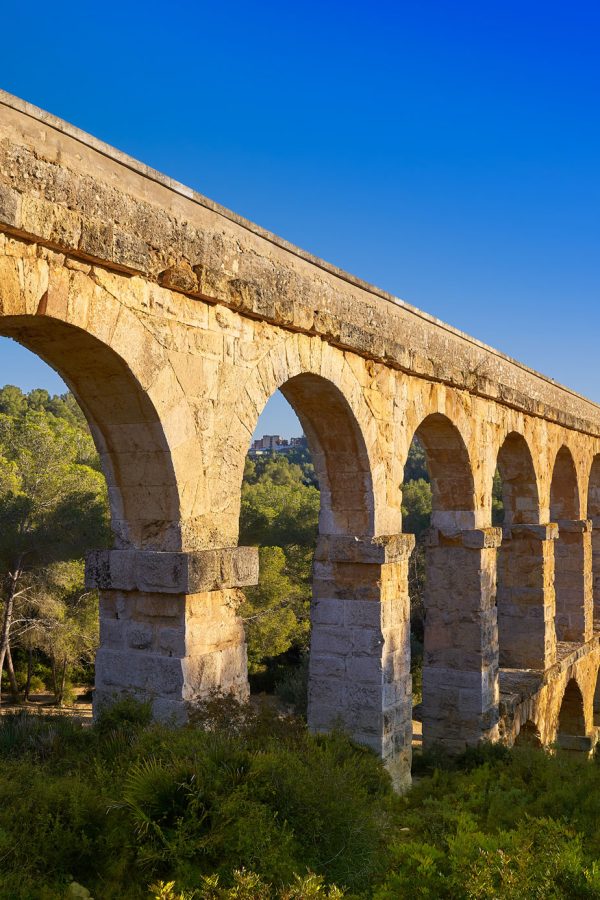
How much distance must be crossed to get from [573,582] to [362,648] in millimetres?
8255

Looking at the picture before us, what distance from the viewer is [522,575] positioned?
11.5m

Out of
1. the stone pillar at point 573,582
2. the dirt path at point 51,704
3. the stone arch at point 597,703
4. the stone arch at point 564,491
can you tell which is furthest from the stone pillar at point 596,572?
the dirt path at point 51,704

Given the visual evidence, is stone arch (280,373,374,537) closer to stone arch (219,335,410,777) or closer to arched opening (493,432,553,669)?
stone arch (219,335,410,777)

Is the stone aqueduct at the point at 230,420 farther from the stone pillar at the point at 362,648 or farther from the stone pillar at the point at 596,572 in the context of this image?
the stone pillar at the point at 596,572

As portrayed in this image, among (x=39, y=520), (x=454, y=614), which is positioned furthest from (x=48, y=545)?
(x=454, y=614)

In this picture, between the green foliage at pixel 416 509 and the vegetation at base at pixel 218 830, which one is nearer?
the vegetation at base at pixel 218 830

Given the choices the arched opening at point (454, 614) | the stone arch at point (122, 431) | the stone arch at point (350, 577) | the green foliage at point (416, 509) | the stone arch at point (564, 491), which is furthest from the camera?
the green foliage at point (416, 509)

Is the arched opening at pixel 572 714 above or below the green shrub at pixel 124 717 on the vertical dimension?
below

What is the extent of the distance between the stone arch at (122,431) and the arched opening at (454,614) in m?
4.49

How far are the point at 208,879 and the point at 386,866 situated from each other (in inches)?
50.4

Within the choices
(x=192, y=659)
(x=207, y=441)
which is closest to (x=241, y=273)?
(x=207, y=441)

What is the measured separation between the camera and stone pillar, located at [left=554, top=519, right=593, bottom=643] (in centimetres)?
1360

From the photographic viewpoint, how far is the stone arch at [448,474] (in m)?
8.55

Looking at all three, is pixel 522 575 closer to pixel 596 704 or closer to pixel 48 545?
pixel 596 704
